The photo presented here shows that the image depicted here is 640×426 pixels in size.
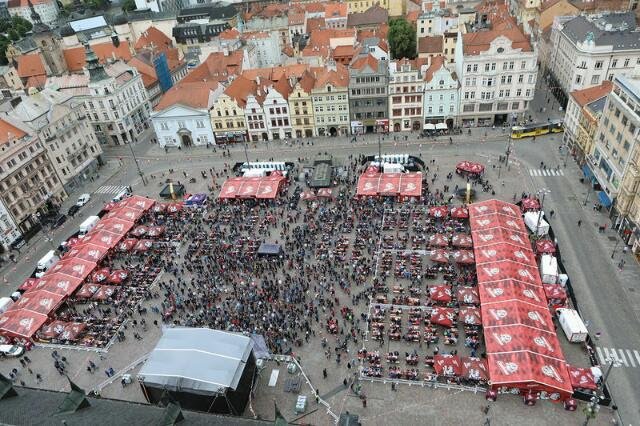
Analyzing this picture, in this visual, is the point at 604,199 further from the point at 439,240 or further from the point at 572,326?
the point at 572,326

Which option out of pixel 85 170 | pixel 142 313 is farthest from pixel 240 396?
pixel 85 170

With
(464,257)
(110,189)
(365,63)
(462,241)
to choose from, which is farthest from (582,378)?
(110,189)

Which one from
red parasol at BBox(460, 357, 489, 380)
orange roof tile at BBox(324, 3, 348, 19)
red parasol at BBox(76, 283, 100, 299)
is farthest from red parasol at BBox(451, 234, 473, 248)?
orange roof tile at BBox(324, 3, 348, 19)

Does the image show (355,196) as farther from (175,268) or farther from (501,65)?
(501,65)

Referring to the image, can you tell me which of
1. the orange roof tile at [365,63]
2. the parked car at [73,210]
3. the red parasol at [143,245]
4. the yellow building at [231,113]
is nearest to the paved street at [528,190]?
the parked car at [73,210]

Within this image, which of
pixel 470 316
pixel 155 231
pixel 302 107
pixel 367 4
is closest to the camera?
pixel 470 316

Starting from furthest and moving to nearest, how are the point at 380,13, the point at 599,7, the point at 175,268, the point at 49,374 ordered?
the point at 380,13, the point at 599,7, the point at 175,268, the point at 49,374

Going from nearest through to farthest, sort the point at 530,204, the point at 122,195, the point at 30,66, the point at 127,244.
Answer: the point at 530,204 < the point at 127,244 < the point at 122,195 < the point at 30,66

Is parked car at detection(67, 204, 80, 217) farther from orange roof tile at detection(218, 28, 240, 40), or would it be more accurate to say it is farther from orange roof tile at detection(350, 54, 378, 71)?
orange roof tile at detection(218, 28, 240, 40)
